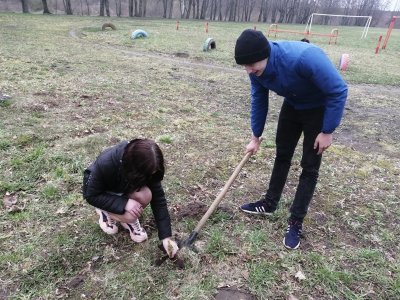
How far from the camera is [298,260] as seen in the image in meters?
2.94

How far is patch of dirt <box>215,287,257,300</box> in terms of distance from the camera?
8.47 feet

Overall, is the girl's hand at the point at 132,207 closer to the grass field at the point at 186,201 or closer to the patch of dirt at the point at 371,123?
the grass field at the point at 186,201

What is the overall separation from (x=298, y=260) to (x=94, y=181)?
1771 millimetres

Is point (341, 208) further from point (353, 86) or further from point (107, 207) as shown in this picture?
point (353, 86)

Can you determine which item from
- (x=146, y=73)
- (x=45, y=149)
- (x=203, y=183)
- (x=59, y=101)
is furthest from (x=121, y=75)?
(x=203, y=183)

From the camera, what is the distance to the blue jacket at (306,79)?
239 centimetres

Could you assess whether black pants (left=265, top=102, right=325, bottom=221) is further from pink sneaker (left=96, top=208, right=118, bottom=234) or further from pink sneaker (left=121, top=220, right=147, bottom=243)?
pink sneaker (left=96, top=208, right=118, bottom=234)

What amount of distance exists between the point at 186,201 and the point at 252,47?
72.1 inches

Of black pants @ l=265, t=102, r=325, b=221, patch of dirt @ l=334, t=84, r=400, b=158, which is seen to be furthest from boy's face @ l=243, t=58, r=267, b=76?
patch of dirt @ l=334, t=84, r=400, b=158

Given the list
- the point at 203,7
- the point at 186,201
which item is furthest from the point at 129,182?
the point at 203,7

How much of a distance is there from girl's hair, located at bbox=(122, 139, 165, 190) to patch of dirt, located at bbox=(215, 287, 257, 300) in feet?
3.45

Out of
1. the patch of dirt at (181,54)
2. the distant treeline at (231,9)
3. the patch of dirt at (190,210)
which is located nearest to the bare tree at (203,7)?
the distant treeline at (231,9)

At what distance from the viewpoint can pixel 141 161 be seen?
86.3 inches

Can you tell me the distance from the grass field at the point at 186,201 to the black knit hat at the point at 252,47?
1554 millimetres
